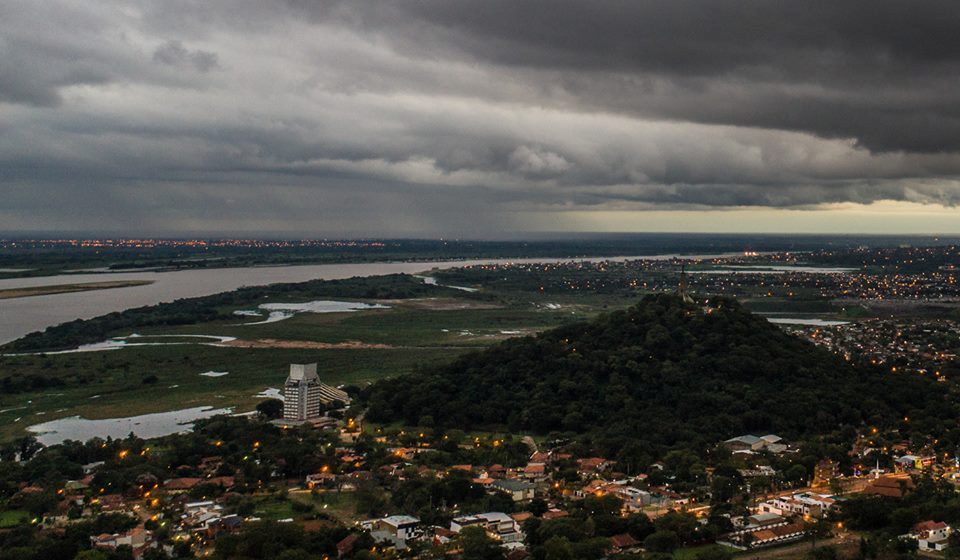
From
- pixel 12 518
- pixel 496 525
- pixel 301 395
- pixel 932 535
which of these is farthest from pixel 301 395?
pixel 932 535

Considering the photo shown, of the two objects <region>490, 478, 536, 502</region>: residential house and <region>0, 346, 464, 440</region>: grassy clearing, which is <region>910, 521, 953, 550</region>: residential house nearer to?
<region>490, 478, 536, 502</region>: residential house

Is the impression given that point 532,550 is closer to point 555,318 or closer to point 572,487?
point 572,487

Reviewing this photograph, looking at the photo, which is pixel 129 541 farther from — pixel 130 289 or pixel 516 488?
pixel 130 289

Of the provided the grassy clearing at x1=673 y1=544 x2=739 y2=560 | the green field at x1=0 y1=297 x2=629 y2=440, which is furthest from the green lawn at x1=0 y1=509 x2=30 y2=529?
the grassy clearing at x1=673 y1=544 x2=739 y2=560

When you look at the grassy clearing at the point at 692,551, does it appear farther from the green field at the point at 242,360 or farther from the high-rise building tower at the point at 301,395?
the green field at the point at 242,360

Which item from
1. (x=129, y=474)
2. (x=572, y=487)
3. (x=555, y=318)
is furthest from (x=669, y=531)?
(x=555, y=318)

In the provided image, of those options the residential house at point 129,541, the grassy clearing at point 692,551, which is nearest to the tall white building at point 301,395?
the residential house at point 129,541

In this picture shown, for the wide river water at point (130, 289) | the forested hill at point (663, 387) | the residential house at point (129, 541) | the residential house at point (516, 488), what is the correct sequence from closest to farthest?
1. the residential house at point (129, 541)
2. the residential house at point (516, 488)
3. the forested hill at point (663, 387)
4. the wide river water at point (130, 289)
